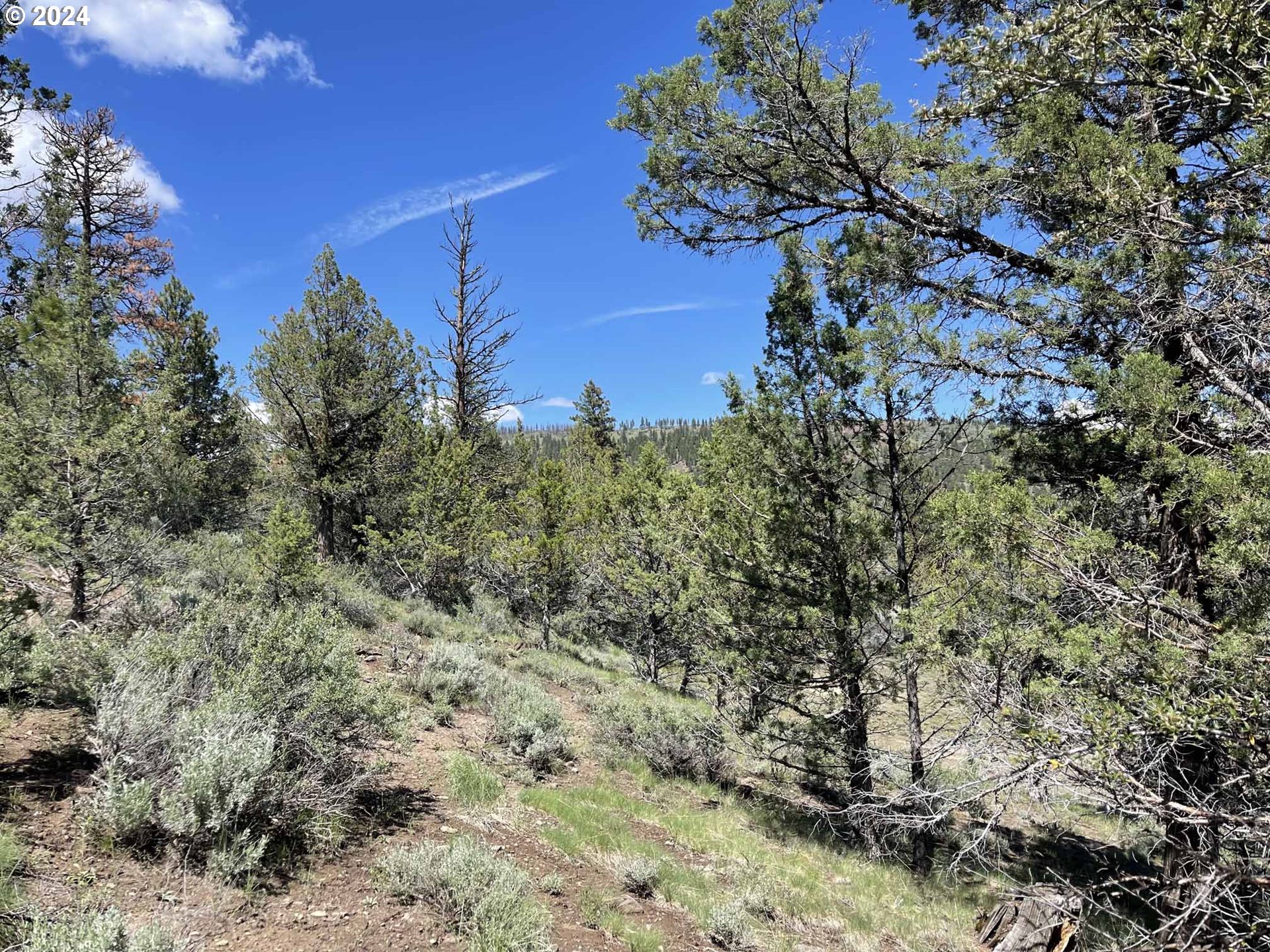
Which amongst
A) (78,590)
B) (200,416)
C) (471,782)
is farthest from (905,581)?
(200,416)

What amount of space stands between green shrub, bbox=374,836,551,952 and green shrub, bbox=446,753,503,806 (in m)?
1.39

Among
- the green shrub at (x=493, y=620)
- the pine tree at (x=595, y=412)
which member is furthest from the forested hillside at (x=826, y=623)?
the pine tree at (x=595, y=412)

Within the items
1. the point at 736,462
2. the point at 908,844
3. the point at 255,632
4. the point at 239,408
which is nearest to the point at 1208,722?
the point at 736,462

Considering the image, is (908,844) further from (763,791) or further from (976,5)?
(976,5)

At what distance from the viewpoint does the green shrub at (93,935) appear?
2.51 m

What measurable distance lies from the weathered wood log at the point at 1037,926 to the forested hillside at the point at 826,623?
0.04m

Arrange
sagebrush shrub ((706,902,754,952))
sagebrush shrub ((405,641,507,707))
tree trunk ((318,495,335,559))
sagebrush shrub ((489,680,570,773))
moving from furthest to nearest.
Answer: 1. tree trunk ((318,495,335,559))
2. sagebrush shrub ((405,641,507,707))
3. sagebrush shrub ((489,680,570,773))
4. sagebrush shrub ((706,902,754,952))

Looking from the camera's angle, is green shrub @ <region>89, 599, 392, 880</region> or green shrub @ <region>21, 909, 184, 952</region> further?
green shrub @ <region>89, 599, 392, 880</region>

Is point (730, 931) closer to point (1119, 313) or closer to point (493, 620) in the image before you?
point (1119, 313)

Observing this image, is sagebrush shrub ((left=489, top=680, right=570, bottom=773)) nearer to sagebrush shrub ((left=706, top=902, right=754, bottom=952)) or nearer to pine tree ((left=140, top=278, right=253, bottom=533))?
sagebrush shrub ((left=706, top=902, right=754, bottom=952))

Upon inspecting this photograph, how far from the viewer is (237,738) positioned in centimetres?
430

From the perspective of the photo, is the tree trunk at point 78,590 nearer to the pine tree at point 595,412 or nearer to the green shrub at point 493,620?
the green shrub at point 493,620

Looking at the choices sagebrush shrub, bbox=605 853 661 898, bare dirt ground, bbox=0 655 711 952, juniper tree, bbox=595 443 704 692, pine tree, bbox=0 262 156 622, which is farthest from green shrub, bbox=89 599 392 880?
juniper tree, bbox=595 443 704 692

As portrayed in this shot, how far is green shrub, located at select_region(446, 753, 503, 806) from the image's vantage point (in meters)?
5.89
